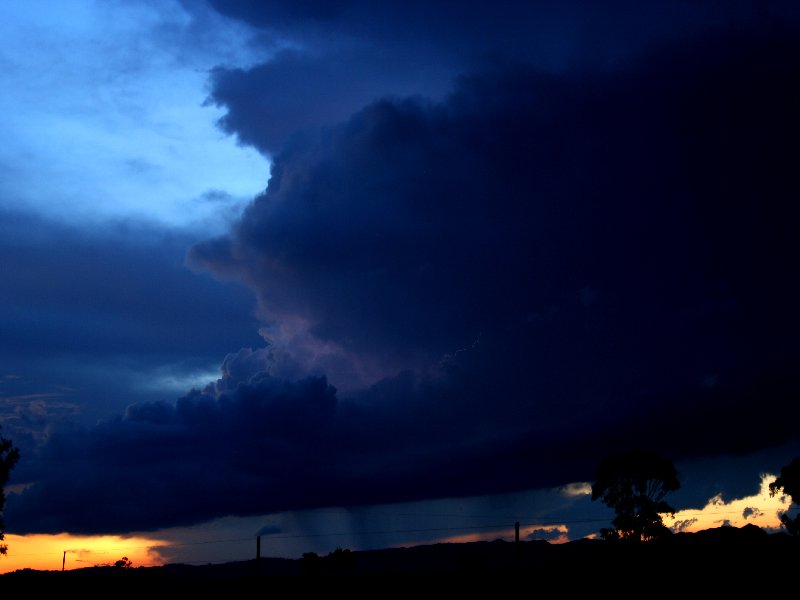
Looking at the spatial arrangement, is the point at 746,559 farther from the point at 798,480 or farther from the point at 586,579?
the point at 798,480

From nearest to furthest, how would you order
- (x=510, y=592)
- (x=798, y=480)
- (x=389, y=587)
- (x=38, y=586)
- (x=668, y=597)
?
(x=668, y=597) → (x=510, y=592) → (x=389, y=587) → (x=38, y=586) → (x=798, y=480)

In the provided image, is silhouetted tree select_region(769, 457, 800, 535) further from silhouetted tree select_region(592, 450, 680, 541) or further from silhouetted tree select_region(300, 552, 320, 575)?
silhouetted tree select_region(300, 552, 320, 575)

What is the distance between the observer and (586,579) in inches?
1903

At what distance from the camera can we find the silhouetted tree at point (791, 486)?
350 feet

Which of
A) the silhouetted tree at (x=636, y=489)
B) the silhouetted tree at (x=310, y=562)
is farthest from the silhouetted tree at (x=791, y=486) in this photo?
the silhouetted tree at (x=310, y=562)

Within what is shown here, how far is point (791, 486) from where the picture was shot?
352 ft

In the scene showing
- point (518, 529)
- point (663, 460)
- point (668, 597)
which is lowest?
point (668, 597)

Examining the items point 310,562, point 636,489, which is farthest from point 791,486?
point 310,562

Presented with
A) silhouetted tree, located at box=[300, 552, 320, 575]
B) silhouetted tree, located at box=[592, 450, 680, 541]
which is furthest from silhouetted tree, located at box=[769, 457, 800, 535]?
silhouetted tree, located at box=[300, 552, 320, 575]

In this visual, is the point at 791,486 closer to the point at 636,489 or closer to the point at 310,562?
the point at 636,489

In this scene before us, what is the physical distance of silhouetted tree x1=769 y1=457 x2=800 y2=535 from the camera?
106812 mm

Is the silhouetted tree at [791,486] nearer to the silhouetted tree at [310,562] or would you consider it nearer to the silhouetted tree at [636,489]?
the silhouetted tree at [636,489]

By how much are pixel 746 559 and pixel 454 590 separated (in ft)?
58.9

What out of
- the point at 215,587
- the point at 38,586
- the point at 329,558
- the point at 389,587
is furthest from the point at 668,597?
the point at 329,558
